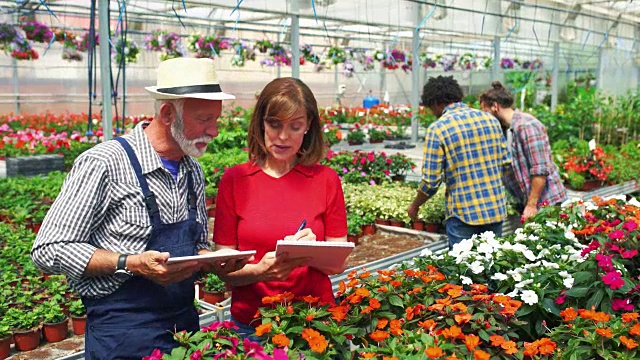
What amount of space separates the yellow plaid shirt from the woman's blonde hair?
5.74 ft

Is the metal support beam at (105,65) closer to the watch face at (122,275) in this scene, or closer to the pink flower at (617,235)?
the watch face at (122,275)

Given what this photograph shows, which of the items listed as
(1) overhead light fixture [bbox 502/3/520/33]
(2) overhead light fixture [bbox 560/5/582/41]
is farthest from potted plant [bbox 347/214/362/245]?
(2) overhead light fixture [bbox 560/5/582/41]

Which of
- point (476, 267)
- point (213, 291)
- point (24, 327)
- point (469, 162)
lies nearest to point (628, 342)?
point (476, 267)

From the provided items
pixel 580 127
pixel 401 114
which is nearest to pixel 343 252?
pixel 580 127

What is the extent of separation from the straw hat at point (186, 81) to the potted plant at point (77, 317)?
84.4 inches

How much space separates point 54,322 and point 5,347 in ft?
0.94

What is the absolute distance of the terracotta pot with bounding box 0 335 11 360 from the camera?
3.44 meters

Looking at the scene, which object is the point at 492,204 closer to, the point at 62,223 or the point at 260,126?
the point at 260,126

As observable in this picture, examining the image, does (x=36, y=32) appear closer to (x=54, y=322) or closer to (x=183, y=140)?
(x=54, y=322)

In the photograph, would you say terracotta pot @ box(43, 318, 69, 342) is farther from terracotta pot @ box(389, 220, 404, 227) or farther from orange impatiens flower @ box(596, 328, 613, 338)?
terracotta pot @ box(389, 220, 404, 227)

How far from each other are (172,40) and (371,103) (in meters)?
11.6

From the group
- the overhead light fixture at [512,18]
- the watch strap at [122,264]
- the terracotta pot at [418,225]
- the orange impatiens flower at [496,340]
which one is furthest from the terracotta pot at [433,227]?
the overhead light fixture at [512,18]

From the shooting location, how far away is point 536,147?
14.5 feet

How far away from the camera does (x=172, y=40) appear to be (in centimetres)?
1216
